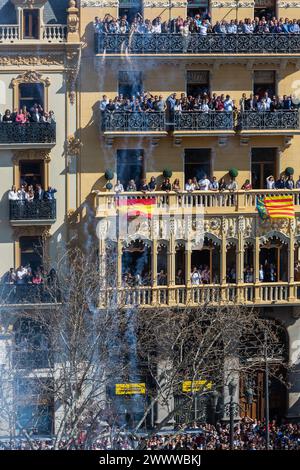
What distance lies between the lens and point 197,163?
→ 33.4m

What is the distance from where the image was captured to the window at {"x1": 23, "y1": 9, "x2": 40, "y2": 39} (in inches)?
1260

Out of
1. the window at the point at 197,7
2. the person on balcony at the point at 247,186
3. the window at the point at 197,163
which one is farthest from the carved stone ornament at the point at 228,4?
the person on balcony at the point at 247,186

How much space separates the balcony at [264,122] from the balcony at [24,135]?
386 centimetres

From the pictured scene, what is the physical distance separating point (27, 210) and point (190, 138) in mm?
3602

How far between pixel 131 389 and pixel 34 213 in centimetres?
415

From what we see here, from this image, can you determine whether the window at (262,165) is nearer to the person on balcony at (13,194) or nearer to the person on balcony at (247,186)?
the person on balcony at (247,186)

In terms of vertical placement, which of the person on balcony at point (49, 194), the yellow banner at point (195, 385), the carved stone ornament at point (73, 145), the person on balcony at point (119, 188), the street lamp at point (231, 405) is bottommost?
the street lamp at point (231, 405)

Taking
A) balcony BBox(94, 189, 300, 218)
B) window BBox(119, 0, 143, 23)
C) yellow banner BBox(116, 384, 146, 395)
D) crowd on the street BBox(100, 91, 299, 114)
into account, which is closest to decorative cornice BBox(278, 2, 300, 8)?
crowd on the street BBox(100, 91, 299, 114)

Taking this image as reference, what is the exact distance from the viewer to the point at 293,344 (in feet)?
110

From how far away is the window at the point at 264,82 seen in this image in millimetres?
33438
